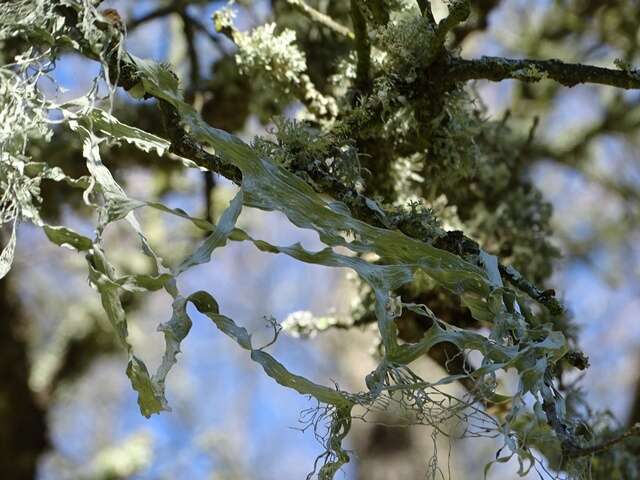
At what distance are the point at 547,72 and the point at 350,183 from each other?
0.60 ft

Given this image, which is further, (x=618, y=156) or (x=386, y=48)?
(x=618, y=156)

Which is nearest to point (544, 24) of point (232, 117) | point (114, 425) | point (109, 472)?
point (232, 117)

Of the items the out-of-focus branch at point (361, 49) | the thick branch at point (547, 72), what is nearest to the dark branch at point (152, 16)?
the out-of-focus branch at point (361, 49)

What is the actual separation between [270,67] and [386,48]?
6.3 inches

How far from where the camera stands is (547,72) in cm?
70

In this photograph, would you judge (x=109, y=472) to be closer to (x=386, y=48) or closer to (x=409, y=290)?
(x=409, y=290)

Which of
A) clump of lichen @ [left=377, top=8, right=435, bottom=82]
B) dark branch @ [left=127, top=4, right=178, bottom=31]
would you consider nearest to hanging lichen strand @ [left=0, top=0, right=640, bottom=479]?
clump of lichen @ [left=377, top=8, right=435, bottom=82]

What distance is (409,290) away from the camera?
3.08ft

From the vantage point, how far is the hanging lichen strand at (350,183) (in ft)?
1.81

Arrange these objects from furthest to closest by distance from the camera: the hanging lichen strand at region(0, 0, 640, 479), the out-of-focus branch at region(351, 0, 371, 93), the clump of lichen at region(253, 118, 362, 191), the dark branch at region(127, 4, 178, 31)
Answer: the dark branch at region(127, 4, 178, 31)
the out-of-focus branch at region(351, 0, 371, 93)
the clump of lichen at region(253, 118, 362, 191)
the hanging lichen strand at region(0, 0, 640, 479)

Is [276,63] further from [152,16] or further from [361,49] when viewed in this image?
[152,16]

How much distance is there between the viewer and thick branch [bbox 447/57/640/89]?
69 centimetres

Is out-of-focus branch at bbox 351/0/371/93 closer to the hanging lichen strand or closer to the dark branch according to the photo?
the hanging lichen strand

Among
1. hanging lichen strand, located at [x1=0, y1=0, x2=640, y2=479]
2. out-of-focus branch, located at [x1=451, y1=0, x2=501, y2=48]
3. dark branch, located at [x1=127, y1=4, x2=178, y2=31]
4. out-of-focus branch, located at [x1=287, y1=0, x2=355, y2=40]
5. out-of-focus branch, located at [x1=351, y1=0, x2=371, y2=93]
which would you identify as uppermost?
out-of-focus branch, located at [x1=451, y1=0, x2=501, y2=48]
